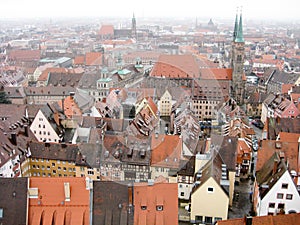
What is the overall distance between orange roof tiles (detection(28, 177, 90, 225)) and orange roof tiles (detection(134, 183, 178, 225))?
249 cm

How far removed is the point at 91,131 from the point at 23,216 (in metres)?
11.1

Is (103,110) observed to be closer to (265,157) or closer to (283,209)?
(265,157)

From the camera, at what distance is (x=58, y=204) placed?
18.1 m

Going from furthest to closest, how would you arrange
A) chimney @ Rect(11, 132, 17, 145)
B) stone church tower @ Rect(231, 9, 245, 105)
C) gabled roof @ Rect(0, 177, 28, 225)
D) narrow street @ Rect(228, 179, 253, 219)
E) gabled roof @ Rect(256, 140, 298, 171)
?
stone church tower @ Rect(231, 9, 245, 105)
chimney @ Rect(11, 132, 17, 145)
gabled roof @ Rect(256, 140, 298, 171)
narrow street @ Rect(228, 179, 253, 219)
gabled roof @ Rect(0, 177, 28, 225)

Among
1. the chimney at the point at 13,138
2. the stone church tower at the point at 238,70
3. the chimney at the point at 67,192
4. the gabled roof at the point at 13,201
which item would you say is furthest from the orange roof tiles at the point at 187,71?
the gabled roof at the point at 13,201

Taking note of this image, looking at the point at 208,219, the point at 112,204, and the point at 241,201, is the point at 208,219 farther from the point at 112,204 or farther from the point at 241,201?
the point at 112,204

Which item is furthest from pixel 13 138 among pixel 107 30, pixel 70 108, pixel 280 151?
pixel 107 30

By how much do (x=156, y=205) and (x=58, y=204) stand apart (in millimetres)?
4728

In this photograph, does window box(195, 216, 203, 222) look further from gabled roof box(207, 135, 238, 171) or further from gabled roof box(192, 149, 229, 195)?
gabled roof box(207, 135, 238, 171)

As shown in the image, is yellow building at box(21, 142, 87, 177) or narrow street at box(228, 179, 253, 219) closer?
narrow street at box(228, 179, 253, 219)

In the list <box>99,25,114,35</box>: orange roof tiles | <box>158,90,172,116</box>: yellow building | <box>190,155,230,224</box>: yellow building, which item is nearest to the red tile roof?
<box>99,25,114,35</box>: orange roof tiles

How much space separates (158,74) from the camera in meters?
50.9

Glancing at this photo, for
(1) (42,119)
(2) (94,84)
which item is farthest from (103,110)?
(2) (94,84)

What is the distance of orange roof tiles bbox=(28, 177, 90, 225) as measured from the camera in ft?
58.6
